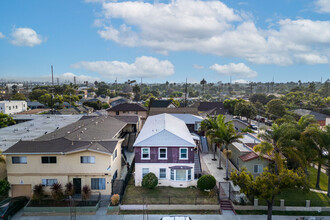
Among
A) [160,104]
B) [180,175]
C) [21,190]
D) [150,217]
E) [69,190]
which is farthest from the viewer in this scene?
[160,104]

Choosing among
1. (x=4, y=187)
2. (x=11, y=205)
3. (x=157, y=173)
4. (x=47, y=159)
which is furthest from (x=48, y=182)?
(x=157, y=173)

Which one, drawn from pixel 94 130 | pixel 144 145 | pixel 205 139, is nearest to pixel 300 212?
pixel 144 145

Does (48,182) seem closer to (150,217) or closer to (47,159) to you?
(47,159)

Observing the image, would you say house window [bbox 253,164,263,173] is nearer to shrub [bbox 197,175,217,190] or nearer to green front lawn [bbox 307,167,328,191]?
green front lawn [bbox 307,167,328,191]

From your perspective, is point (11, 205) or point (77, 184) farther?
point (77, 184)

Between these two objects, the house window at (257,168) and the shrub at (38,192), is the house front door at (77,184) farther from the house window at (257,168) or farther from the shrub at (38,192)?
the house window at (257,168)

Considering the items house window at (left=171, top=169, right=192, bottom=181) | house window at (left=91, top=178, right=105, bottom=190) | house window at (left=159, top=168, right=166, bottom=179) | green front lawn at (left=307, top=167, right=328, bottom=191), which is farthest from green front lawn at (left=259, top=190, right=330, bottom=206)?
house window at (left=91, top=178, right=105, bottom=190)
